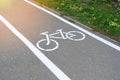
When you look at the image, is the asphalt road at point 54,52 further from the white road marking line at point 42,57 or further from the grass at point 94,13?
the grass at point 94,13

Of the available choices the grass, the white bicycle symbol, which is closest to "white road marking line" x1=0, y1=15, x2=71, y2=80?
the white bicycle symbol

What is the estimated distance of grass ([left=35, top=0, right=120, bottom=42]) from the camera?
→ 8773 millimetres

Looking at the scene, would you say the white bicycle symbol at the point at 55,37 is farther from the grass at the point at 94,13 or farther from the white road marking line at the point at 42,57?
the grass at the point at 94,13

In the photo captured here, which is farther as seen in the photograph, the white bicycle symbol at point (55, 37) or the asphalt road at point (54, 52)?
the white bicycle symbol at point (55, 37)

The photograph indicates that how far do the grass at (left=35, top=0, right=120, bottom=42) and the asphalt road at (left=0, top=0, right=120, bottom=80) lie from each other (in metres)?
0.53

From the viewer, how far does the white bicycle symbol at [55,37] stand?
7821mm

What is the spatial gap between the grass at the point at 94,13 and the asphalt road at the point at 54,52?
0.53 meters

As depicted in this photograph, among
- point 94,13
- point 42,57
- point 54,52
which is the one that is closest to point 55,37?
point 54,52

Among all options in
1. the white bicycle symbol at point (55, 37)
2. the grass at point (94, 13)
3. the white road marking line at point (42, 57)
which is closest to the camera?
the white road marking line at point (42, 57)

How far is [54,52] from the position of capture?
293 inches

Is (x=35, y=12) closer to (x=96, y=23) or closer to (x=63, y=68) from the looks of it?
(x=96, y=23)

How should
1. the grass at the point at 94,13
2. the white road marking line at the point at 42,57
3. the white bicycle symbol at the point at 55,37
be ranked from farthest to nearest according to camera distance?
1. the grass at the point at 94,13
2. the white bicycle symbol at the point at 55,37
3. the white road marking line at the point at 42,57

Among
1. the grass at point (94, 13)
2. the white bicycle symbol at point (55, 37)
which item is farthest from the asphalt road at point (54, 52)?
the grass at point (94, 13)

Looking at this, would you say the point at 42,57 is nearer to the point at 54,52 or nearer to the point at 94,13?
the point at 54,52
